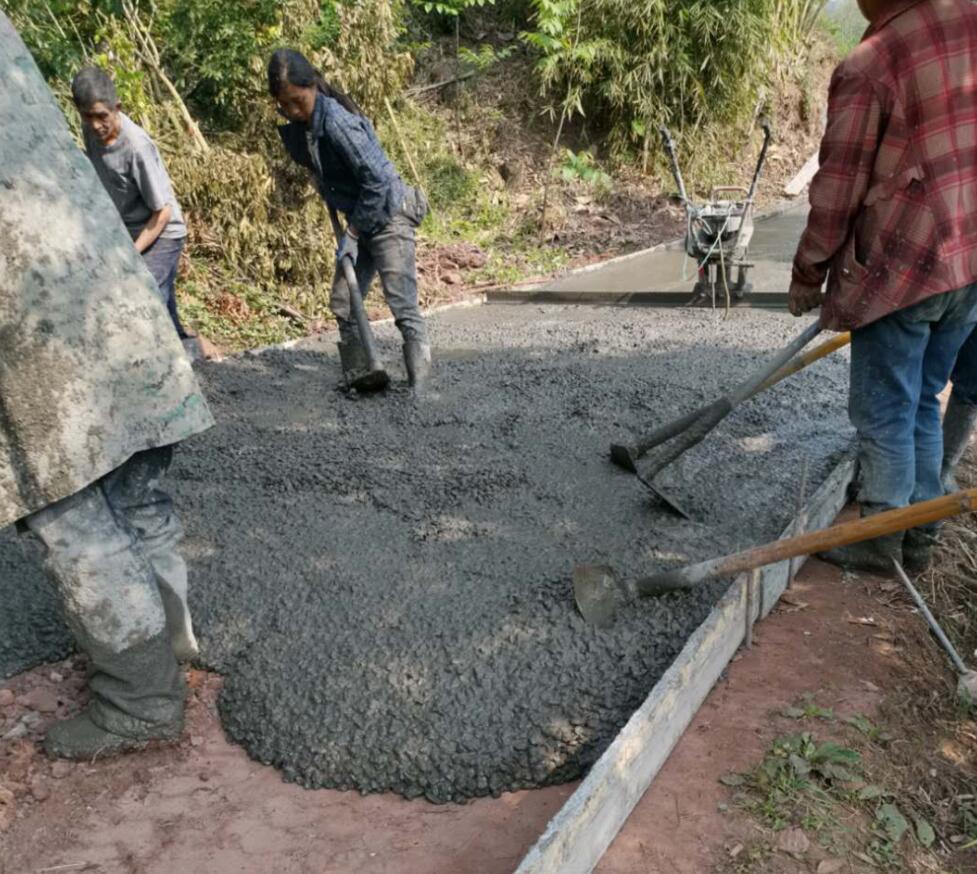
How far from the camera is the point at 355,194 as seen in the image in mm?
4207

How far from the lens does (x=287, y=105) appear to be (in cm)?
382

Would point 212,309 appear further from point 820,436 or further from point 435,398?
point 820,436

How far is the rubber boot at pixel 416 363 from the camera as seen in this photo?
174 inches

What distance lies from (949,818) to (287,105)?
359cm

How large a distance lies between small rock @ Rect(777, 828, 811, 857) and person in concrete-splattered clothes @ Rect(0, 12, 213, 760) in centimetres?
139

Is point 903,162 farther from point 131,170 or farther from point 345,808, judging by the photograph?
point 131,170

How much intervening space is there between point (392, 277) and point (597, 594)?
2432mm

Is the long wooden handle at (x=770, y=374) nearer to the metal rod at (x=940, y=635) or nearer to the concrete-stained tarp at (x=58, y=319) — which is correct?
the metal rod at (x=940, y=635)

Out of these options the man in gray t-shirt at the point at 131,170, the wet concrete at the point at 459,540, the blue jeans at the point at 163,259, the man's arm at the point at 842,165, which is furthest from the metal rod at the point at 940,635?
the blue jeans at the point at 163,259

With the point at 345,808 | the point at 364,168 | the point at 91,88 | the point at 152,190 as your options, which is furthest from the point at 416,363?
the point at 345,808

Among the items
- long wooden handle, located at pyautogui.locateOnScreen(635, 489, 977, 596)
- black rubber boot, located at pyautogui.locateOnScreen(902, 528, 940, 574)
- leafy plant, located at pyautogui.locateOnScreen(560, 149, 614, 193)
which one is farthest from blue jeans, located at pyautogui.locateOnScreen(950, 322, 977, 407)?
leafy plant, located at pyautogui.locateOnScreen(560, 149, 614, 193)

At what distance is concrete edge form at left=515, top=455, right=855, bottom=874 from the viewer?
59.6 inches

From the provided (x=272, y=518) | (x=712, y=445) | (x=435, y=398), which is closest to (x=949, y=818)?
(x=712, y=445)

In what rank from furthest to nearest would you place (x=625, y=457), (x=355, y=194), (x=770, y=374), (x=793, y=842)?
(x=355, y=194), (x=625, y=457), (x=770, y=374), (x=793, y=842)
